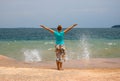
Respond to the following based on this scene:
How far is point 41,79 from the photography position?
10.2 m

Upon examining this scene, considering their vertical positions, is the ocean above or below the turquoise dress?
below

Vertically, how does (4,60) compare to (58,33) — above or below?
below

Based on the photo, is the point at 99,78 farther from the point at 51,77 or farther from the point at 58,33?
the point at 58,33

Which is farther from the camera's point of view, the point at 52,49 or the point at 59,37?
the point at 52,49

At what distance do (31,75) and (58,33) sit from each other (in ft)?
7.90

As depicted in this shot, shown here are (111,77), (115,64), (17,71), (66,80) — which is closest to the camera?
(66,80)

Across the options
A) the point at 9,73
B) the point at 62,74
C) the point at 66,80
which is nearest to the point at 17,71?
the point at 9,73

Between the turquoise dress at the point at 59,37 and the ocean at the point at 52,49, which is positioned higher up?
the turquoise dress at the point at 59,37

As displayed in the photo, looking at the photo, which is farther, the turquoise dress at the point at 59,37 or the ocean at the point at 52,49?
the ocean at the point at 52,49

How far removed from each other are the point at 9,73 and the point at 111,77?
11.4 feet

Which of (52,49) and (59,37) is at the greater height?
(59,37)

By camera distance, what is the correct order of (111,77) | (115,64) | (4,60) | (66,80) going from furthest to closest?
1. (4,60)
2. (115,64)
3. (111,77)
4. (66,80)

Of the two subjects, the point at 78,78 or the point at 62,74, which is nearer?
the point at 78,78

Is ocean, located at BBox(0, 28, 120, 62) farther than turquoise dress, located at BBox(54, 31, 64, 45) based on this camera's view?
Yes
